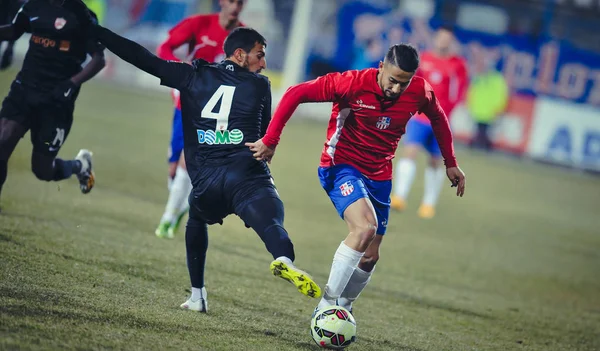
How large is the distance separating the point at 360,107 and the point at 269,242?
1282mm

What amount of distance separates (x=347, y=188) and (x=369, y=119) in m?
0.52

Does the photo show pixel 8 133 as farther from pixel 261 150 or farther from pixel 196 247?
pixel 261 150

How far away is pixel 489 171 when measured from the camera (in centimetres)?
1977

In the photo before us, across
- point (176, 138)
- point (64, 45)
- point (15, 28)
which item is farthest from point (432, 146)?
point (15, 28)

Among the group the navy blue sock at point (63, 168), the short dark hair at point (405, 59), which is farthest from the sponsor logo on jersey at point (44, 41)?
the short dark hair at point (405, 59)

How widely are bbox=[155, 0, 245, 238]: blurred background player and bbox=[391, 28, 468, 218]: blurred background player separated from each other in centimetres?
474

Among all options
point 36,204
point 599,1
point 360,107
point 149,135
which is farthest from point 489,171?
point 360,107

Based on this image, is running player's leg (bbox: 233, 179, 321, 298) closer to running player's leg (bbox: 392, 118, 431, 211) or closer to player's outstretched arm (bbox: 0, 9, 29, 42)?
player's outstretched arm (bbox: 0, 9, 29, 42)

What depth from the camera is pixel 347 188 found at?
5621 mm

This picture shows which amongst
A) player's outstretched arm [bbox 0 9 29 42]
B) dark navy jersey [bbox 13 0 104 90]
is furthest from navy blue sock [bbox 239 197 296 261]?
player's outstretched arm [bbox 0 9 29 42]

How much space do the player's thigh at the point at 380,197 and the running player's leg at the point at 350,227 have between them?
0.17m

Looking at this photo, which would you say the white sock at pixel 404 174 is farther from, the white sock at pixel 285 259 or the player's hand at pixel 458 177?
the white sock at pixel 285 259

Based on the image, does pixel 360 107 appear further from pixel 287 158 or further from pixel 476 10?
pixel 476 10

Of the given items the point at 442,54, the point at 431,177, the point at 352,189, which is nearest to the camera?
the point at 352,189
